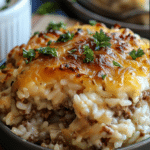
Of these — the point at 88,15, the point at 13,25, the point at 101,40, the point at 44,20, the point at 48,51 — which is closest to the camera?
the point at 48,51

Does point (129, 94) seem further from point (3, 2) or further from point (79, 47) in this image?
point (3, 2)

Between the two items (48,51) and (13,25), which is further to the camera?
(13,25)

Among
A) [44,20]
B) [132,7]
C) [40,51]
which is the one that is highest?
[40,51]

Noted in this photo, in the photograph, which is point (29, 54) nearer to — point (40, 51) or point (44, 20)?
point (40, 51)

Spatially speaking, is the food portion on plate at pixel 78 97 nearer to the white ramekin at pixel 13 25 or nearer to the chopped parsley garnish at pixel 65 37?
the chopped parsley garnish at pixel 65 37

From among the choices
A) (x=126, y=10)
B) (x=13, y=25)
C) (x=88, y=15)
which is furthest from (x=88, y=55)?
(x=126, y=10)

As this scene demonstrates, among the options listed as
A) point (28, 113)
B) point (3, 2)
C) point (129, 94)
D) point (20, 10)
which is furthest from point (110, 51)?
point (3, 2)
